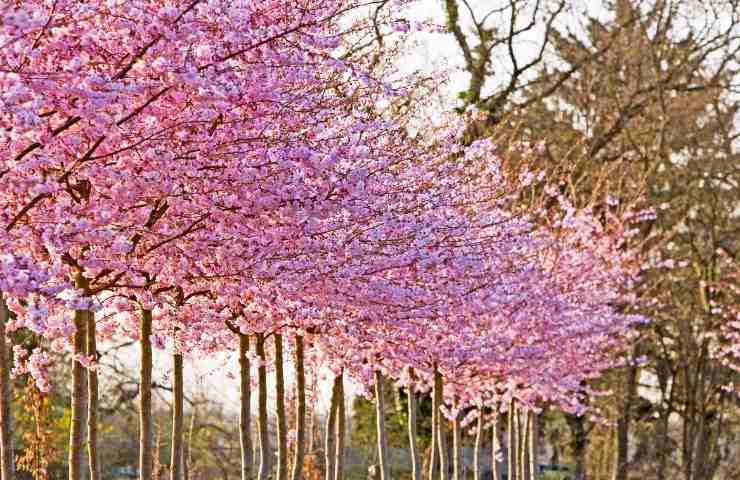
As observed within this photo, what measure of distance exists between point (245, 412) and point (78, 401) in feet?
10.6

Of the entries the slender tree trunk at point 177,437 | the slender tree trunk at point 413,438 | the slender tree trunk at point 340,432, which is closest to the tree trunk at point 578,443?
the slender tree trunk at point 413,438

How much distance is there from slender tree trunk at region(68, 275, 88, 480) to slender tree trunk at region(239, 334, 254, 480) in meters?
2.98

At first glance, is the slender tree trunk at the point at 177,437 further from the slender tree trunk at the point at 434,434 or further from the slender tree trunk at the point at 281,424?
the slender tree trunk at the point at 434,434

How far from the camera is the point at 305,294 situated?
1091 cm

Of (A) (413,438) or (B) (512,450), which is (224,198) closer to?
(A) (413,438)

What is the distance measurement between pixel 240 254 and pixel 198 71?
7.47 feet

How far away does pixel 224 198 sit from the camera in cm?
930

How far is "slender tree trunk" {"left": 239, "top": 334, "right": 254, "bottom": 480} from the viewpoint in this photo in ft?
42.0

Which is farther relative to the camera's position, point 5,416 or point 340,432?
point 340,432

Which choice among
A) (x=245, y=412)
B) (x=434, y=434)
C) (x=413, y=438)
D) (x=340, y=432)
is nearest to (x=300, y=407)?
(x=245, y=412)

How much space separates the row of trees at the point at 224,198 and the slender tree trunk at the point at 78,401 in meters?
0.02

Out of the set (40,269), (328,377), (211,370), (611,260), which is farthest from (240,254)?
(611,260)

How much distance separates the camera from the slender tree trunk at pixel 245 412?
12.8 m

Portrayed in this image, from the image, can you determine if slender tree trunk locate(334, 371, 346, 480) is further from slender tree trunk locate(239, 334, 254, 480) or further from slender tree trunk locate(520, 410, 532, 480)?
slender tree trunk locate(520, 410, 532, 480)
